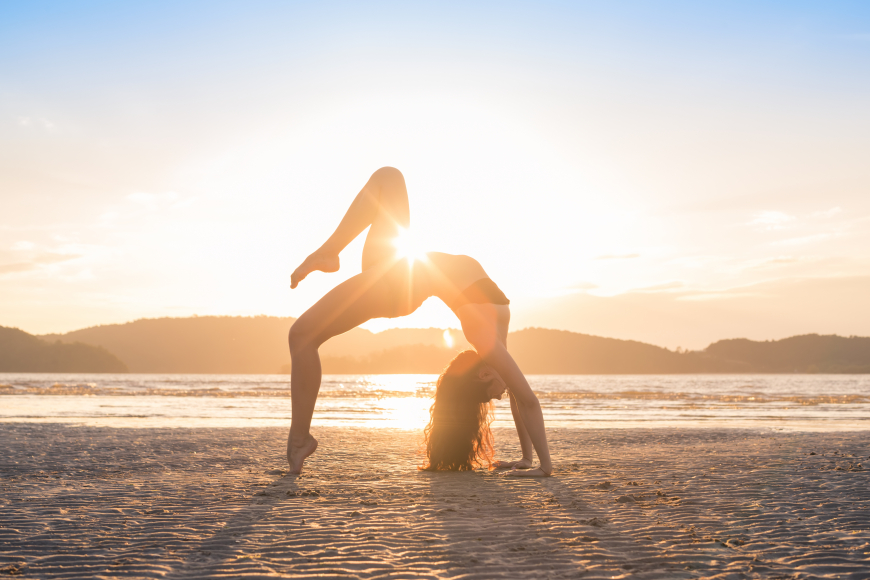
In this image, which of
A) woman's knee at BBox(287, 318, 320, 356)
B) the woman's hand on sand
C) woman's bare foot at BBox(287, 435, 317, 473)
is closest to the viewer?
woman's knee at BBox(287, 318, 320, 356)

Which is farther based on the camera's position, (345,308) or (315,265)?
(345,308)

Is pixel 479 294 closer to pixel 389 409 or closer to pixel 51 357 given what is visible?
pixel 389 409

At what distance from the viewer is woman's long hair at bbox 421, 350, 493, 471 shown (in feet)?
17.5

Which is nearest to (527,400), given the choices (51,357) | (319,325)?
(319,325)

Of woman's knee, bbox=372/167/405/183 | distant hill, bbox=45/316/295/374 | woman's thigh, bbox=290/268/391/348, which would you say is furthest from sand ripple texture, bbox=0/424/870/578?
distant hill, bbox=45/316/295/374

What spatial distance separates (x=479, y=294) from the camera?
448 cm

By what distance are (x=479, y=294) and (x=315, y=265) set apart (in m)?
1.28

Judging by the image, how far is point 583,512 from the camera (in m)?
3.50

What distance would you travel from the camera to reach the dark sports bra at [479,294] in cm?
445

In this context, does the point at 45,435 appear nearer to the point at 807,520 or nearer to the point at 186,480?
the point at 186,480

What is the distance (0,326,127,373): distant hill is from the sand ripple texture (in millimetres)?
134739

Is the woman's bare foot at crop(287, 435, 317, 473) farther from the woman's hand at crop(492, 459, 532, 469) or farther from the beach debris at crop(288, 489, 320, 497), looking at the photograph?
the woman's hand at crop(492, 459, 532, 469)

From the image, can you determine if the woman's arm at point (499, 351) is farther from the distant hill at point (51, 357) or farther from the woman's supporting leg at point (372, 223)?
the distant hill at point (51, 357)

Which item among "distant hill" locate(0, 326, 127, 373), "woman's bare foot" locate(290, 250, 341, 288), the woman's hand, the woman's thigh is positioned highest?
"woman's bare foot" locate(290, 250, 341, 288)
